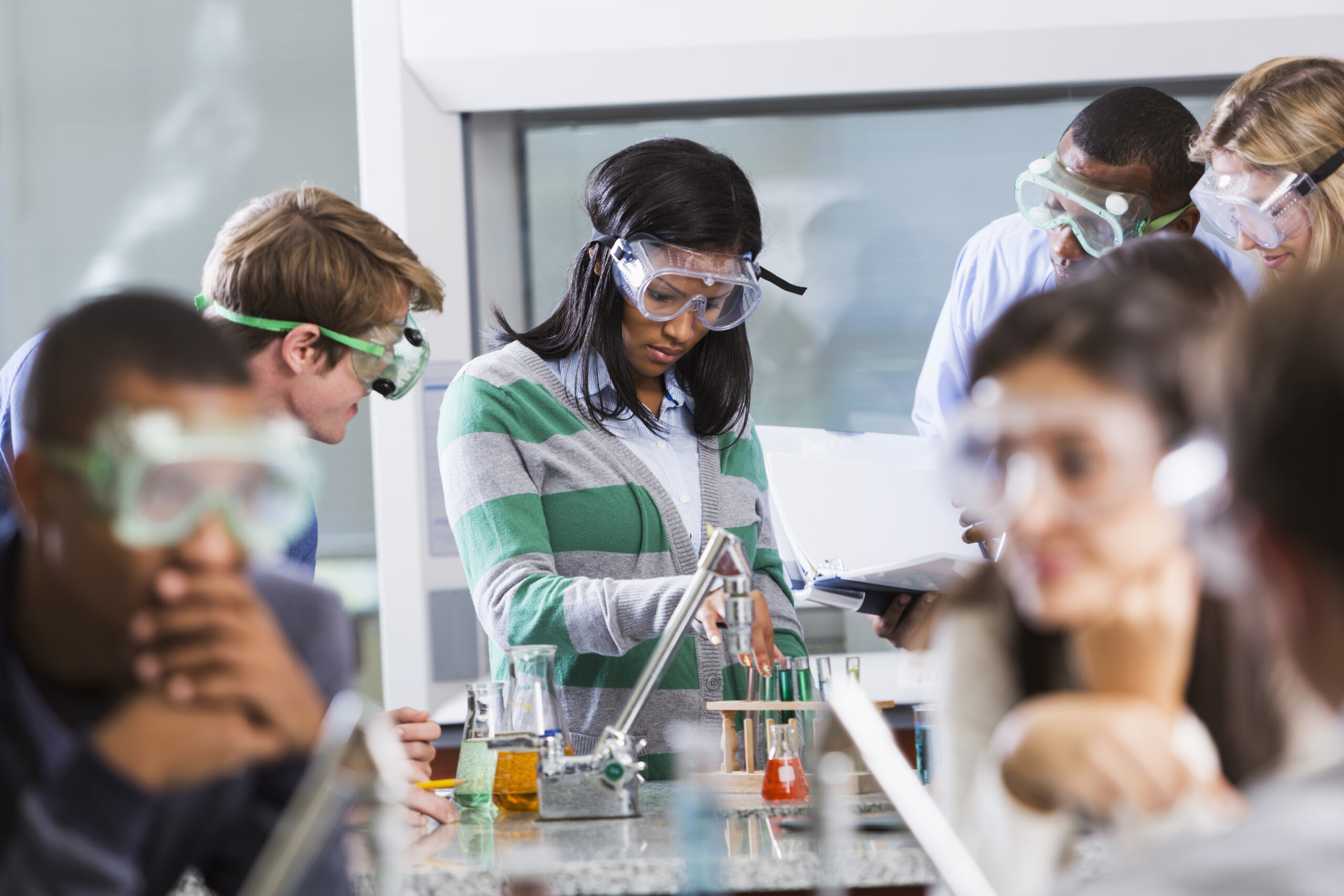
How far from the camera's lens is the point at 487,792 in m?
1.50

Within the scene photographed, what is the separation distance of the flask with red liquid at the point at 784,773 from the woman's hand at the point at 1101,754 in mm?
853

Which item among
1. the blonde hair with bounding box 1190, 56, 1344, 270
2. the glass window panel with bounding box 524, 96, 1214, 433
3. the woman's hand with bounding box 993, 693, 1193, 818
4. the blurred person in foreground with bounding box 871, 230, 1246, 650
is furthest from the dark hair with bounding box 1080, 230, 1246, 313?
the glass window panel with bounding box 524, 96, 1214, 433

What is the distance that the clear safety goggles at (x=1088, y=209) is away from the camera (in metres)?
1.87

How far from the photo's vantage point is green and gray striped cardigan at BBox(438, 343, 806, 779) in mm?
1733

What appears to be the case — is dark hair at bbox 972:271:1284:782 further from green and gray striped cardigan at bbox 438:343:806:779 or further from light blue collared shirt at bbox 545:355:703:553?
light blue collared shirt at bbox 545:355:703:553

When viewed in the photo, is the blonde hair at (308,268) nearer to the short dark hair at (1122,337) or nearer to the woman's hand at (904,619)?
the woman's hand at (904,619)

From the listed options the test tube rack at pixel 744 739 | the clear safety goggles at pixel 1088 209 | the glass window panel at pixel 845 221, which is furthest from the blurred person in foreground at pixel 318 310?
the glass window panel at pixel 845 221

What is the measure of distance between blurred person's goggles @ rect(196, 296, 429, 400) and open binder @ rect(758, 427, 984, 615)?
56 cm

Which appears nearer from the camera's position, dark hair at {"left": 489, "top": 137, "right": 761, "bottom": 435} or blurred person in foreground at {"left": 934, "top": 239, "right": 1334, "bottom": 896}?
blurred person in foreground at {"left": 934, "top": 239, "right": 1334, "bottom": 896}

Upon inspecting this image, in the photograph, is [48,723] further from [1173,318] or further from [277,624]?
[1173,318]

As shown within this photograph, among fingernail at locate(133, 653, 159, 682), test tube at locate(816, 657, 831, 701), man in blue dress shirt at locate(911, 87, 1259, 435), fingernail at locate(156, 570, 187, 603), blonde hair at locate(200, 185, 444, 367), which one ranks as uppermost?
man in blue dress shirt at locate(911, 87, 1259, 435)

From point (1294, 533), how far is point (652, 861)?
76 centimetres

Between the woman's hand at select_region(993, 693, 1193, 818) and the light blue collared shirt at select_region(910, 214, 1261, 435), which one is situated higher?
the light blue collared shirt at select_region(910, 214, 1261, 435)

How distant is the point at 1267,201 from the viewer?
161 centimetres
